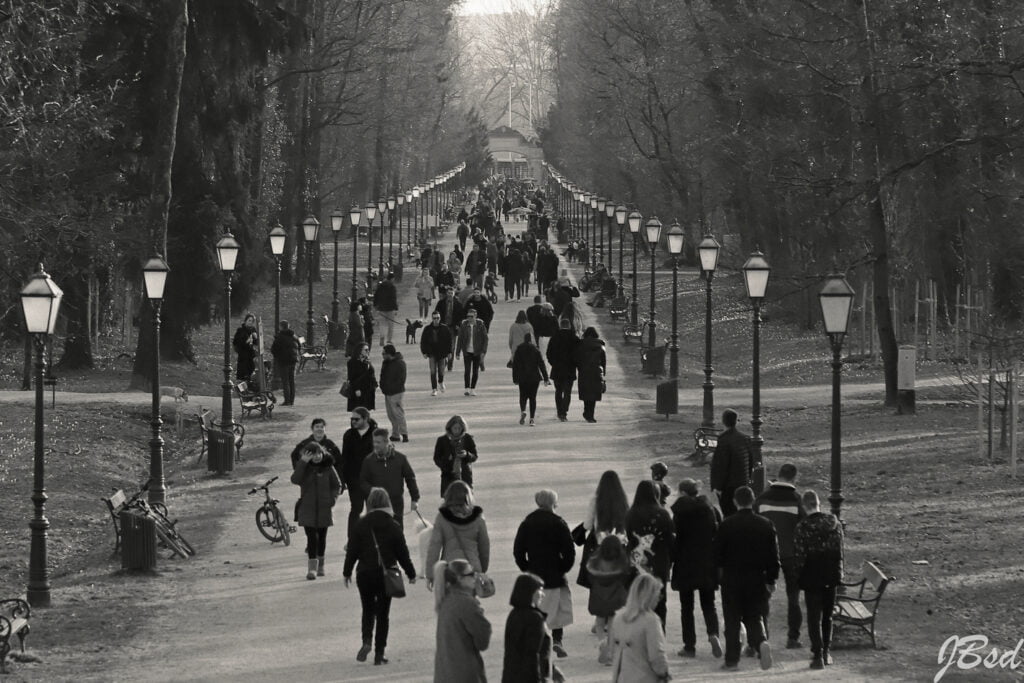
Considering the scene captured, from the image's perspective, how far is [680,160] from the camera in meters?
61.5

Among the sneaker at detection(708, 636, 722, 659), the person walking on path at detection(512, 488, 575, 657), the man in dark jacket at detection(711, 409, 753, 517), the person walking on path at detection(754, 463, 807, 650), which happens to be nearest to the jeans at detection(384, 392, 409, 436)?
the man in dark jacket at detection(711, 409, 753, 517)

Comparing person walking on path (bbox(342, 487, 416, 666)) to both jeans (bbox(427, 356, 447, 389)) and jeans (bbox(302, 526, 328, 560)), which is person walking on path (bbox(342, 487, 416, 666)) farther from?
jeans (bbox(427, 356, 447, 389))

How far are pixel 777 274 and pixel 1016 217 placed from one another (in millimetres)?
10568

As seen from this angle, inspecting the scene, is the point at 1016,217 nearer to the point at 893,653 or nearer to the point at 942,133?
the point at 942,133

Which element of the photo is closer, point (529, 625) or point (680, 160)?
point (529, 625)

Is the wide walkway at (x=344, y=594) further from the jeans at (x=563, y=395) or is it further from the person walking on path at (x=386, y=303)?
the person walking on path at (x=386, y=303)

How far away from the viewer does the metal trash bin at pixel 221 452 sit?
24.0 m

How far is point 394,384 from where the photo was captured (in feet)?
81.5

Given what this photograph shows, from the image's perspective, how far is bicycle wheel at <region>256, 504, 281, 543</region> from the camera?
19078 mm

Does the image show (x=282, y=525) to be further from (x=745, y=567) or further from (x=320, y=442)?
(x=745, y=567)

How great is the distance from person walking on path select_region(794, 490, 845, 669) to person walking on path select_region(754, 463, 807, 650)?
74cm

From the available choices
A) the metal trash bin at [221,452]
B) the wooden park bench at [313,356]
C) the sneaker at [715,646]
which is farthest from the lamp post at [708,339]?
the sneaker at [715,646]

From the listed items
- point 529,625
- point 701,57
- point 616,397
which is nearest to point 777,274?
point 616,397

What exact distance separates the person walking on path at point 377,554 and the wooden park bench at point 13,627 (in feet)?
9.00
